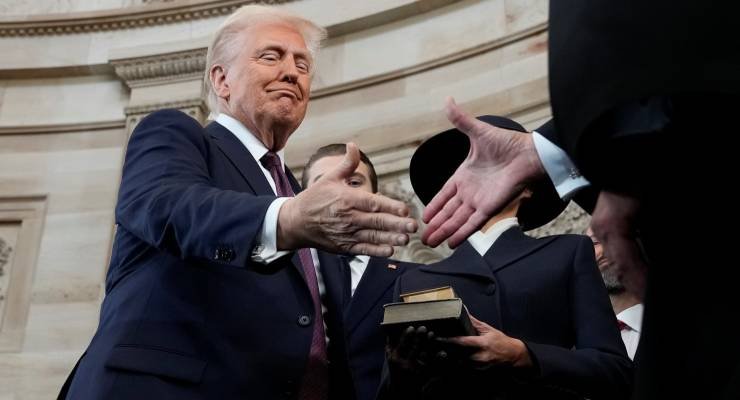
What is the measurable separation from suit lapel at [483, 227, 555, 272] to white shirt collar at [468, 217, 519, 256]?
2 centimetres

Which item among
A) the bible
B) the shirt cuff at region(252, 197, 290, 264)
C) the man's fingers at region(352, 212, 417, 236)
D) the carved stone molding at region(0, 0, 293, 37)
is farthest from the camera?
the carved stone molding at region(0, 0, 293, 37)

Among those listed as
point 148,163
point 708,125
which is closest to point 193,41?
point 148,163

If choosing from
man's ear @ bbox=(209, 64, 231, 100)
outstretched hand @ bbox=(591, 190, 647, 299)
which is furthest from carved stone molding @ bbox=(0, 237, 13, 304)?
outstretched hand @ bbox=(591, 190, 647, 299)

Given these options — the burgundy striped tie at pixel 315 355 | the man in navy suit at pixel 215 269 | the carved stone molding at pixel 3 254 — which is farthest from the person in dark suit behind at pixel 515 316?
the carved stone molding at pixel 3 254

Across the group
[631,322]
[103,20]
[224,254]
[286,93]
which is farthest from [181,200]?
[103,20]

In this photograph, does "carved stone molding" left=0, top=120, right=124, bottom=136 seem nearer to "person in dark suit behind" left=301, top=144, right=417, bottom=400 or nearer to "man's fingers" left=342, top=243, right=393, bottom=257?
"person in dark suit behind" left=301, top=144, right=417, bottom=400

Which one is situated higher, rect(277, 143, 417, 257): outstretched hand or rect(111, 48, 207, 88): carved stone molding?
rect(111, 48, 207, 88): carved stone molding

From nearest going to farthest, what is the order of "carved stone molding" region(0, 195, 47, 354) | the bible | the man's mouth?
the bible → the man's mouth → "carved stone molding" region(0, 195, 47, 354)

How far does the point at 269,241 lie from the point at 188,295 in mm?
339

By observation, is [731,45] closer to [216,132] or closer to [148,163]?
[148,163]

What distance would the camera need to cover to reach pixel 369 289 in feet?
8.07

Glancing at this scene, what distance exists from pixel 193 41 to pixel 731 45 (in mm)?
5060

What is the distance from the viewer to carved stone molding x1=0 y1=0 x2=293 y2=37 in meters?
5.93

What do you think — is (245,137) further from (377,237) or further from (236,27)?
(377,237)
